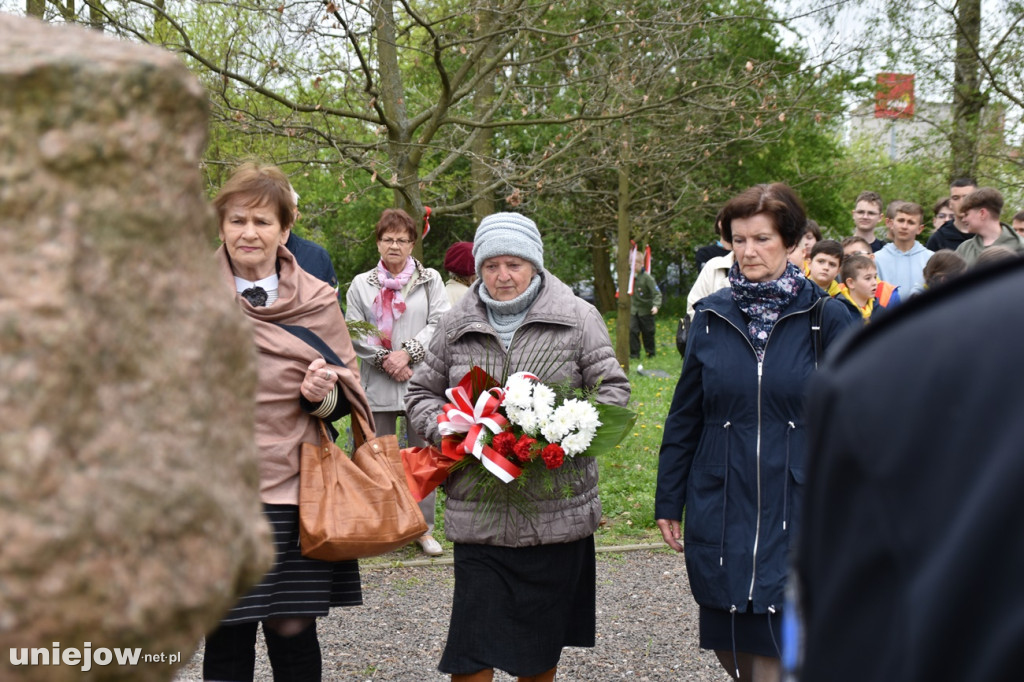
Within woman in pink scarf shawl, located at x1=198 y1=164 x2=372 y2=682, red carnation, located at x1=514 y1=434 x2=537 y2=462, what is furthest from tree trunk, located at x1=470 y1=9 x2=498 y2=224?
red carnation, located at x1=514 y1=434 x2=537 y2=462

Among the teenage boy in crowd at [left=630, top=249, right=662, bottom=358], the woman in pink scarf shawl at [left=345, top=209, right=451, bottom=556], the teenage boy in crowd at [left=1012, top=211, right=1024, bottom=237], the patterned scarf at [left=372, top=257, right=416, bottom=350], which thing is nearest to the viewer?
the woman in pink scarf shawl at [left=345, top=209, right=451, bottom=556]

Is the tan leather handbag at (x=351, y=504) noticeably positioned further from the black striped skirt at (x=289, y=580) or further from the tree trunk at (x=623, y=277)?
the tree trunk at (x=623, y=277)

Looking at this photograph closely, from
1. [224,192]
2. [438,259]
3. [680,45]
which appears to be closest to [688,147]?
[680,45]

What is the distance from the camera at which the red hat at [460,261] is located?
752 cm

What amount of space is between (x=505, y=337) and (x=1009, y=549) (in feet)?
11.2

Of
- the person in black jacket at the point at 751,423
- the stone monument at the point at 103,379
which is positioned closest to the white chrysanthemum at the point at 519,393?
the person in black jacket at the point at 751,423

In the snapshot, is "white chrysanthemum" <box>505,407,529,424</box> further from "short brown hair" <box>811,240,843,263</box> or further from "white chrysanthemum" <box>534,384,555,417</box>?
"short brown hair" <box>811,240,843,263</box>

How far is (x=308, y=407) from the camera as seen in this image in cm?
383

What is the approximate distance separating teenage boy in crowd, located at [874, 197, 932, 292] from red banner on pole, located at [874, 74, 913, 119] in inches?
220

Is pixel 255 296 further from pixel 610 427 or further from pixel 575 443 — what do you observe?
pixel 610 427

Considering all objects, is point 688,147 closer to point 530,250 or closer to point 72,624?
point 530,250

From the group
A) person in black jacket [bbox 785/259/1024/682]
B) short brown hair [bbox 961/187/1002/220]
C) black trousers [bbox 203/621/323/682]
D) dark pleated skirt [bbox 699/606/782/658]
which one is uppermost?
short brown hair [bbox 961/187/1002/220]

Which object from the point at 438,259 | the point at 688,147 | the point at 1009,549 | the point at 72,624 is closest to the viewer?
the point at 1009,549

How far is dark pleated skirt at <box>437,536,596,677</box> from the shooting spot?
4.04m
